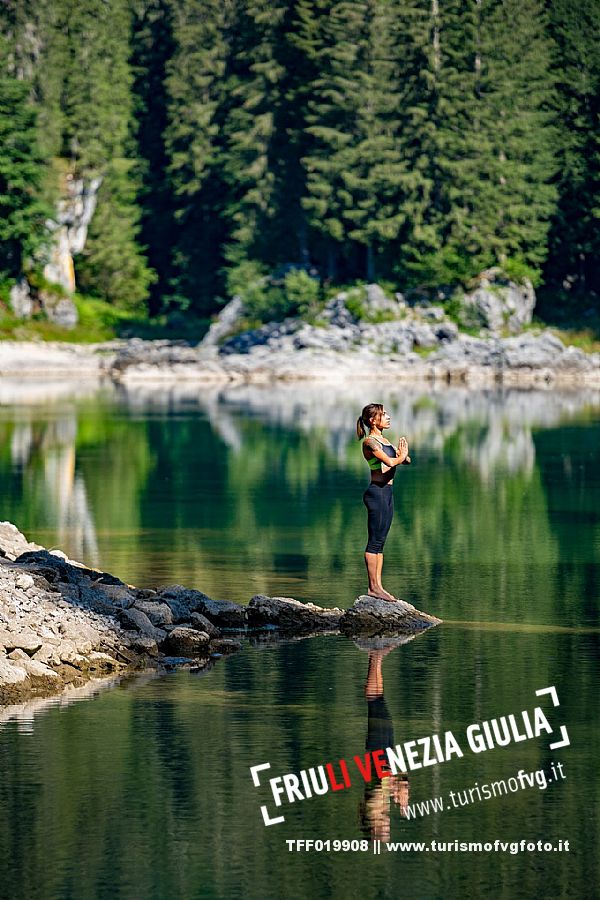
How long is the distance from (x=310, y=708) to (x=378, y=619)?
137 inches

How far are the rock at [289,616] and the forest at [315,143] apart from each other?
7564cm

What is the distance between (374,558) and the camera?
17266 millimetres

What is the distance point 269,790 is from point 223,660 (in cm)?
420

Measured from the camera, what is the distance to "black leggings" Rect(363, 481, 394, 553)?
17219 millimetres

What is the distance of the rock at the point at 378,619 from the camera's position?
17094 millimetres

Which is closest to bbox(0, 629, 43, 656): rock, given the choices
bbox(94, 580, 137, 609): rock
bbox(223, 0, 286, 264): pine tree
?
bbox(94, 580, 137, 609): rock

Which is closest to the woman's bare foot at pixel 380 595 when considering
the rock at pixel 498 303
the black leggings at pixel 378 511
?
the black leggings at pixel 378 511

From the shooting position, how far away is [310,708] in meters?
13.8

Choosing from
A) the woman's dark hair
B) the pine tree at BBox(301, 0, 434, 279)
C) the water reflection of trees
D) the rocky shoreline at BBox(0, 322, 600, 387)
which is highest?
the pine tree at BBox(301, 0, 434, 279)

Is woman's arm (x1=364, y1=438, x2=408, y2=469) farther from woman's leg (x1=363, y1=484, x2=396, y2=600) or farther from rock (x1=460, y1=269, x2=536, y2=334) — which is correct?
rock (x1=460, y1=269, x2=536, y2=334)

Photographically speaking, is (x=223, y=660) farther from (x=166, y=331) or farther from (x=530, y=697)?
(x=166, y=331)

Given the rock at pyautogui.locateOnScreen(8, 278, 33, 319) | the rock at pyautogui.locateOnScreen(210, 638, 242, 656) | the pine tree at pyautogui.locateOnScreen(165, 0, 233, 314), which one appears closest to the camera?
the rock at pyautogui.locateOnScreen(210, 638, 242, 656)

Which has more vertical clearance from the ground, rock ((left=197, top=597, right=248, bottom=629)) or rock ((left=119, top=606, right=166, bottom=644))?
rock ((left=119, top=606, right=166, bottom=644))

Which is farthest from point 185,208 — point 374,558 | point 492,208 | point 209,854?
point 209,854
